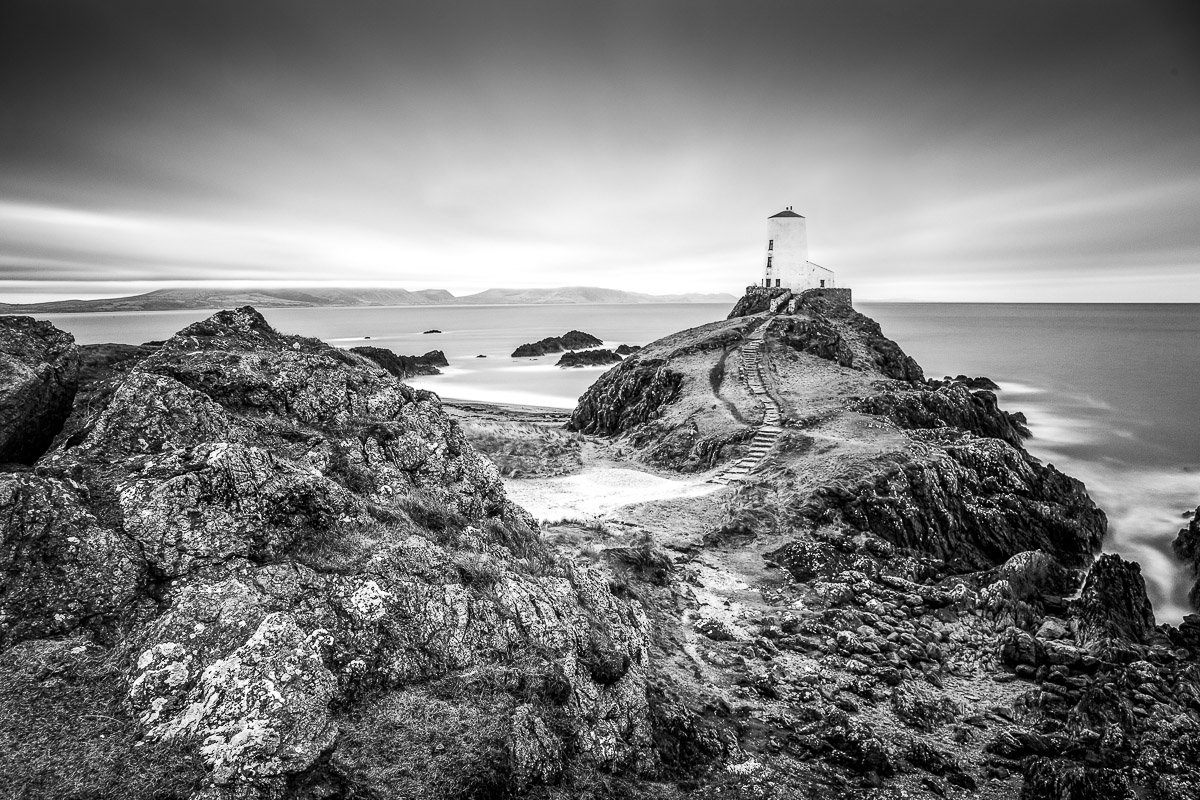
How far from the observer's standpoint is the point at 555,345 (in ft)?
231

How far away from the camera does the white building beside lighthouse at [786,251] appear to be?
186 ft

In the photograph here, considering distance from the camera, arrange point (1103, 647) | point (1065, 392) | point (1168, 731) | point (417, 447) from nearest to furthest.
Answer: point (1168, 731) → point (417, 447) → point (1103, 647) → point (1065, 392)

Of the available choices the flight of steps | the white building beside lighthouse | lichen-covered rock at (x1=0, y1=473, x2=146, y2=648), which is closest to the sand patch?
the flight of steps

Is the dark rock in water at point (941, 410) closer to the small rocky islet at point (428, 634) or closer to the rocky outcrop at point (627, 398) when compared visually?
the rocky outcrop at point (627, 398)

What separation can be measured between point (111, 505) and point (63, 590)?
0.90 meters

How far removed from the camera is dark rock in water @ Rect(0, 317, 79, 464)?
259 inches

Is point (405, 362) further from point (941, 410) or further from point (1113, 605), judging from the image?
point (1113, 605)

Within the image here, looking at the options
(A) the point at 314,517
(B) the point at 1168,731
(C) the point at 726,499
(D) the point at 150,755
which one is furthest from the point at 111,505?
(C) the point at 726,499

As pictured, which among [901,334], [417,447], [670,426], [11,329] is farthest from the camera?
[901,334]

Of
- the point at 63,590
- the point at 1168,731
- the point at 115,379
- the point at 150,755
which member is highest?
the point at 115,379

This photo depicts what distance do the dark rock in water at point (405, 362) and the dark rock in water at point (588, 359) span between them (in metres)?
12.0

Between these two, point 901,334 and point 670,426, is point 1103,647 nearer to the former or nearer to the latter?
point 670,426

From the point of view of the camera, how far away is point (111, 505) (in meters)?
5.89

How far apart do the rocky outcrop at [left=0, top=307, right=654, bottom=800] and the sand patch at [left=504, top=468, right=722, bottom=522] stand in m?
8.31
